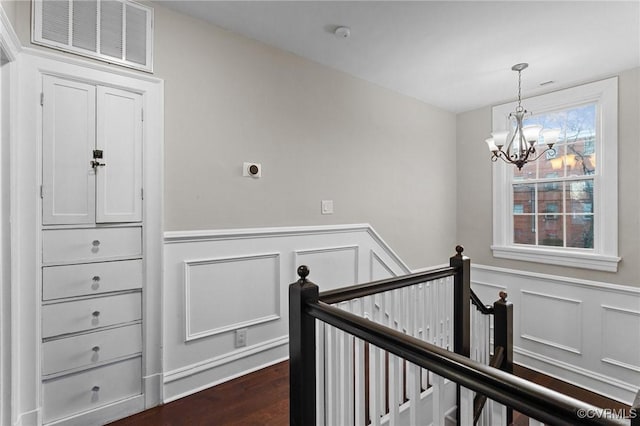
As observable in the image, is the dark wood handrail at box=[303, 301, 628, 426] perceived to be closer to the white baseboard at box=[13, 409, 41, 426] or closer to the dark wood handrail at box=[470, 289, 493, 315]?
the dark wood handrail at box=[470, 289, 493, 315]

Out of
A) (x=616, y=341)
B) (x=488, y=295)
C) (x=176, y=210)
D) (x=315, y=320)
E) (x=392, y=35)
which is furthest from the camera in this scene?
(x=488, y=295)

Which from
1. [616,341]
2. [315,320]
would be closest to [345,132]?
[315,320]

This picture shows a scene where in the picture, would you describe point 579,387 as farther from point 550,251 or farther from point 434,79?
point 434,79

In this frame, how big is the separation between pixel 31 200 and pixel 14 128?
355mm

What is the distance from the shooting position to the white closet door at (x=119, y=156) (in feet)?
6.06

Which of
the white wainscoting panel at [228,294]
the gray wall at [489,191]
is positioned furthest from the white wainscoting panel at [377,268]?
the gray wall at [489,191]

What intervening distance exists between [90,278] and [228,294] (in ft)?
2.77

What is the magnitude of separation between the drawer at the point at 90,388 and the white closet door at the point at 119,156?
86 centimetres

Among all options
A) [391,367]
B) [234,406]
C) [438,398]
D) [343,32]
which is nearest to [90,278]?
[234,406]

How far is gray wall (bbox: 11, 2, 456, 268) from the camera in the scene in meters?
2.14

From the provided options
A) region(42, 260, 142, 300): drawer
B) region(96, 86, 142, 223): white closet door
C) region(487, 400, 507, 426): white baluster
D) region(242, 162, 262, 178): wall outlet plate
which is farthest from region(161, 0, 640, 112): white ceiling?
region(487, 400, 507, 426): white baluster

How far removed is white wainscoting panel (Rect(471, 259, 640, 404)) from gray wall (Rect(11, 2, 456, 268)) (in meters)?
1.12

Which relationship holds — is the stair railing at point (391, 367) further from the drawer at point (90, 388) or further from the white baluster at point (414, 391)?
the drawer at point (90, 388)

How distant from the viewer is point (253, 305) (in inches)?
96.7
